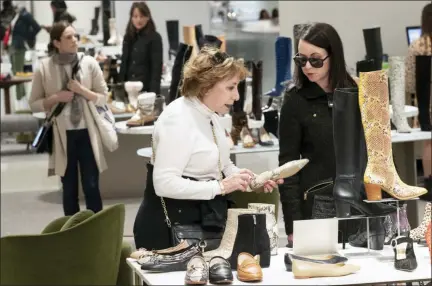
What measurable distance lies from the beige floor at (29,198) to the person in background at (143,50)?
3.79ft

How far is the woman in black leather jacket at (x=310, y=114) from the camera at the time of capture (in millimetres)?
4234

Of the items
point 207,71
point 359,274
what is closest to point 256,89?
point 207,71

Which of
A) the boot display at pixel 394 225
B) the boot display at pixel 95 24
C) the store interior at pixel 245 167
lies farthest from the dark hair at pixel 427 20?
the boot display at pixel 95 24

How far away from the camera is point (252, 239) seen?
3.57 meters

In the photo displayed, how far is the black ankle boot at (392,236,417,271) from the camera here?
338 cm

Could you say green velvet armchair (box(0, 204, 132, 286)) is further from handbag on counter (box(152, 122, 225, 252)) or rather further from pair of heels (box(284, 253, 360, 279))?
pair of heels (box(284, 253, 360, 279))

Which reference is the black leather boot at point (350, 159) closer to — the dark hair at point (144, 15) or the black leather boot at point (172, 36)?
→ the dark hair at point (144, 15)

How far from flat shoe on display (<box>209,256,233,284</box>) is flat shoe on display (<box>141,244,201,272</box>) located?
0.15m

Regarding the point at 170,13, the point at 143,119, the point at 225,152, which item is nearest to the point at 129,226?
the point at 143,119

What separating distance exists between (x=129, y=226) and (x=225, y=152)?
424 cm

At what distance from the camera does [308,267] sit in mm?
3375

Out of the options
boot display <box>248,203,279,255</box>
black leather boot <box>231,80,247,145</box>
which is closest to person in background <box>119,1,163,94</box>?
black leather boot <box>231,80,247,145</box>

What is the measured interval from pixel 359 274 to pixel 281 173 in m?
0.73

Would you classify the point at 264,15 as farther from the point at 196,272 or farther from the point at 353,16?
the point at 196,272
